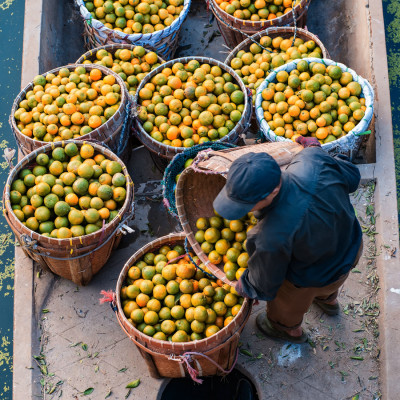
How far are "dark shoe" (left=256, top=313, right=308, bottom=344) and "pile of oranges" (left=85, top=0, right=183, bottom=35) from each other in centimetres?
293

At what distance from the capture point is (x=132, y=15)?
4.88 m

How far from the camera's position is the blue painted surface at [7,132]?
161 inches

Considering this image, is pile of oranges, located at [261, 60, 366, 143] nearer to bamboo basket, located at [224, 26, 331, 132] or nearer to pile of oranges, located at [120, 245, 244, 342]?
bamboo basket, located at [224, 26, 331, 132]

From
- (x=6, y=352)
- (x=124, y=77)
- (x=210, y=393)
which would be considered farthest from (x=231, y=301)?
(x=124, y=77)

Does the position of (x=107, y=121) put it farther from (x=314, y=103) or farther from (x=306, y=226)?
(x=306, y=226)

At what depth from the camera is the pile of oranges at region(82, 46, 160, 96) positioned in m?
4.62

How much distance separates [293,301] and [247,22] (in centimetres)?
285

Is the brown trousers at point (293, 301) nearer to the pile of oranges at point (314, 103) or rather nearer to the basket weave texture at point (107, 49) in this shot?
the pile of oranges at point (314, 103)

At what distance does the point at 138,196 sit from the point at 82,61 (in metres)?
1.40

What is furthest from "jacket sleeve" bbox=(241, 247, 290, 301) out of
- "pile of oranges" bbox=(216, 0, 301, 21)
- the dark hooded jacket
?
"pile of oranges" bbox=(216, 0, 301, 21)

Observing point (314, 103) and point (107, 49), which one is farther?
point (107, 49)

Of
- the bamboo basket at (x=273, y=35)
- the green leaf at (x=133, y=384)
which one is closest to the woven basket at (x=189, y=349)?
the green leaf at (x=133, y=384)

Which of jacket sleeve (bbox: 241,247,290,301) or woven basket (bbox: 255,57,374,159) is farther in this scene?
woven basket (bbox: 255,57,374,159)

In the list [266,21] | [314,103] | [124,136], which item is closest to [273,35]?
[266,21]
